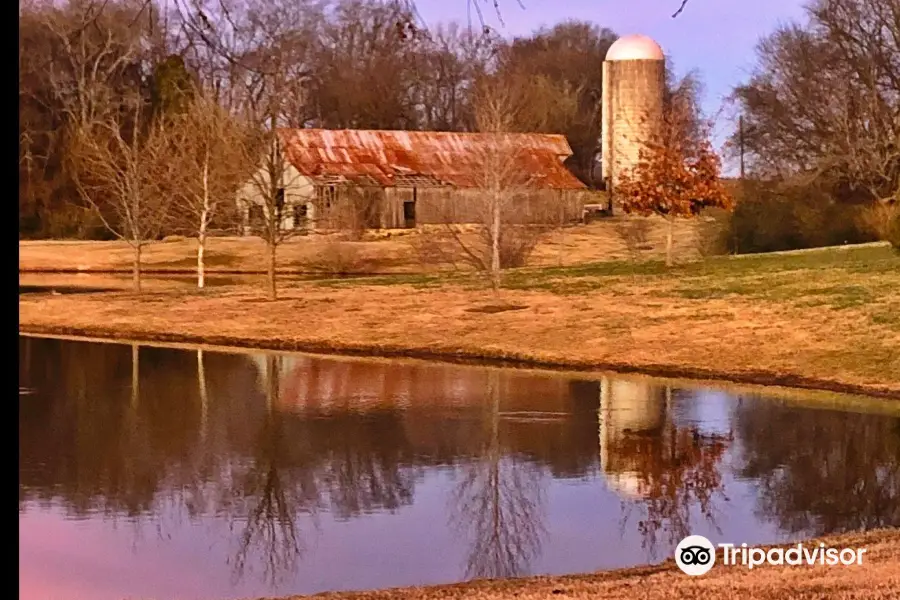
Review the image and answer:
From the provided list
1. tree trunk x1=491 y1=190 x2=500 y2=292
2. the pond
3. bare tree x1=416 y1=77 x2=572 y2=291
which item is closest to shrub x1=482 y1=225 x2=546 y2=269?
bare tree x1=416 y1=77 x2=572 y2=291

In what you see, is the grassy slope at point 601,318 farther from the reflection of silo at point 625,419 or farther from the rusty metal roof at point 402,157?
the rusty metal roof at point 402,157

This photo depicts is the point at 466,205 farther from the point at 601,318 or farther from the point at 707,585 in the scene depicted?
the point at 707,585

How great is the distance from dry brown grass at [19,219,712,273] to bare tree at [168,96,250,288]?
24.0 feet

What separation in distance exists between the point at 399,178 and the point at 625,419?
37143mm

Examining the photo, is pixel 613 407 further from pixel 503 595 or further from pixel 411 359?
pixel 503 595

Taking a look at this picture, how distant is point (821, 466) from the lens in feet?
50.4

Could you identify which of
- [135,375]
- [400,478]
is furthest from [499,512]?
[135,375]

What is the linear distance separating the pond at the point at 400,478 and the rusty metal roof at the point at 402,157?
31.9 m

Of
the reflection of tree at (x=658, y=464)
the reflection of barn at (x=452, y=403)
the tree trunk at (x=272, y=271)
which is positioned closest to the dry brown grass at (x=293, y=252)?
the tree trunk at (x=272, y=271)

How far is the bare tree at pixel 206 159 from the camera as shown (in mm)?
34625

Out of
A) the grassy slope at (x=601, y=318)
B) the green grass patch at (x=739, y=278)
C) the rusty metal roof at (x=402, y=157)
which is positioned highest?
the rusty metal roof at (x=402, y=157)

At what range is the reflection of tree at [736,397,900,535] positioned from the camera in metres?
12.8

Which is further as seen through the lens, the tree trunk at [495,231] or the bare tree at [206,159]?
the bare tree at [206,159]
